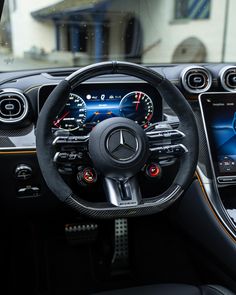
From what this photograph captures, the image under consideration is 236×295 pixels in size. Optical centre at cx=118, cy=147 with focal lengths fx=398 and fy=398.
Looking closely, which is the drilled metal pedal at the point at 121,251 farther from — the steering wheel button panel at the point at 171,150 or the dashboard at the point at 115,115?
the steering wheel button panel at the point at 171,150

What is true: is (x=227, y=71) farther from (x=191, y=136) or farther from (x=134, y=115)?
(x=191, y=136)

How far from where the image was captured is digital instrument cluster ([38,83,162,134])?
1.73 m

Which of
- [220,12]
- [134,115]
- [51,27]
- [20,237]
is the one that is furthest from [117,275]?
[220,12]

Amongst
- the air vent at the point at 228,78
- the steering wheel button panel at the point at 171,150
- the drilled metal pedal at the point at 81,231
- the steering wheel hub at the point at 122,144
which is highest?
the air vent at the point at 228,78

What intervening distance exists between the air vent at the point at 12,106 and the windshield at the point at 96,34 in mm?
358

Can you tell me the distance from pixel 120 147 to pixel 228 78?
39.2 inches

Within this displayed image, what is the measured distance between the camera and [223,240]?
167 cm

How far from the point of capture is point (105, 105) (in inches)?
69.9

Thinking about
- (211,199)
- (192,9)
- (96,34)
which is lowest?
(211,199)

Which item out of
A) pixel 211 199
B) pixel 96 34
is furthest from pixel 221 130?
pixel 96 34

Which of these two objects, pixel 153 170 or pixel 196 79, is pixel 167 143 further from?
pixel 196 79

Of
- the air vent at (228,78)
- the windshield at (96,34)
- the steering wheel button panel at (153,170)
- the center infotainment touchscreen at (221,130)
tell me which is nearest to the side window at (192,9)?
the windshield at (96,34)

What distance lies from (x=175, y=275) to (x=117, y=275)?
33 centimetres

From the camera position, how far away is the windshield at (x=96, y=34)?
98.0 inches
